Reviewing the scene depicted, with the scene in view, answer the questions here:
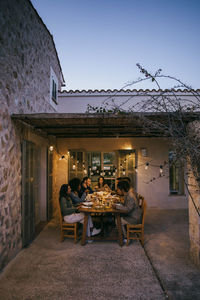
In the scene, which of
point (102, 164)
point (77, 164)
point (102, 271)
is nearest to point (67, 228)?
point (102, 271)

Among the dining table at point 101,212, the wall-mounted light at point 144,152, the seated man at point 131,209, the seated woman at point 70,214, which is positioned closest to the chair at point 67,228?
the seated woman at point 70,214

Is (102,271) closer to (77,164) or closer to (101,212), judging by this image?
(101,212)

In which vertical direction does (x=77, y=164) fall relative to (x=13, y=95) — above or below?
below

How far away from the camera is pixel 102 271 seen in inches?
120

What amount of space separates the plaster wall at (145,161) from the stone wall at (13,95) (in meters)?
2.94

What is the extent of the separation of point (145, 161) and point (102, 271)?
476 cm

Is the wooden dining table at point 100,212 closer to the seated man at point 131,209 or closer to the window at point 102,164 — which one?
the seated man at point 131,209

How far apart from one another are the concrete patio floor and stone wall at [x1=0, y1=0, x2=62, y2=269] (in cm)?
47

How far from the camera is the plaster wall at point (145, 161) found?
23.3ft

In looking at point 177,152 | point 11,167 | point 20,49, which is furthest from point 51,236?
point 20,49

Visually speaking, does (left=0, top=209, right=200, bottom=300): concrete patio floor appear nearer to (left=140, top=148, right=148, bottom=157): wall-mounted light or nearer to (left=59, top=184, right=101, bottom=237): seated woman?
(left=59, top=184, right=101, bottom=237): seated woman

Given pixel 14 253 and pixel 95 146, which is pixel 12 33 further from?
pixel 95 146

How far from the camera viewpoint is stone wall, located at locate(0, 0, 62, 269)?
3057 mm

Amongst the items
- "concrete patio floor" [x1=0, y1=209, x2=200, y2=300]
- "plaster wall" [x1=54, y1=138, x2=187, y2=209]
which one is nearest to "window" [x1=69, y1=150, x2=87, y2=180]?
"plaster wall" [x1=54, y1=138, x2=187, y2=209]
